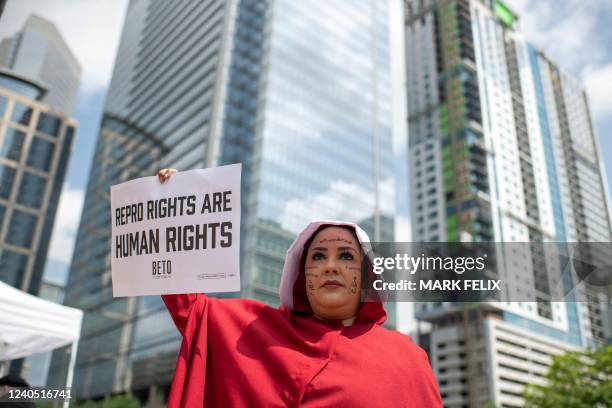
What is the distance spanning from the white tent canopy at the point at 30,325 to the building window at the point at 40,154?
87.8 m

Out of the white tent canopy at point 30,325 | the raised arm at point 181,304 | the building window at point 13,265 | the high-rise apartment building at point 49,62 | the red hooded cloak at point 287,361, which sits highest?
the high-rise apartment building at point 49,62

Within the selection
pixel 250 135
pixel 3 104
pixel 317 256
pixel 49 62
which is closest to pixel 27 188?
pixel 3 104

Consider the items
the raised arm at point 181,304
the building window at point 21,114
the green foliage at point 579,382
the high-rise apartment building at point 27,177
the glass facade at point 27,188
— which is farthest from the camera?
the glass facade at point 27,188

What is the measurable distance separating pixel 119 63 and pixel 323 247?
110m

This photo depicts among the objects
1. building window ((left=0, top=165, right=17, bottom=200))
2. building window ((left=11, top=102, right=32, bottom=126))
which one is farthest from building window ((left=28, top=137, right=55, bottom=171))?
building window ((left=11, top=102, right=32, bottom=126))

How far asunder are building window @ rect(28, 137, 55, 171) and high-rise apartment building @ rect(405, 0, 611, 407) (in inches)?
2566

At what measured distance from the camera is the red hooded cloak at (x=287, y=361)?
254 cm

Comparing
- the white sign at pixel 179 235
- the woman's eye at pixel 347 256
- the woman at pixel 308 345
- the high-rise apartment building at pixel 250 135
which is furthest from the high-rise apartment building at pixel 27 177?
the woman's eye at pixel 347 256

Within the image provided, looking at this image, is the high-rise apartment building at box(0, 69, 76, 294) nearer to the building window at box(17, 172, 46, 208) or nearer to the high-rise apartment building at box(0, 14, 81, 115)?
the building window at box(17, 172, 46, 208)

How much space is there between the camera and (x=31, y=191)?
8488cm

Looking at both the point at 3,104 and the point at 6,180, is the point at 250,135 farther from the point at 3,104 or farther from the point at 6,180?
the point at 6,180

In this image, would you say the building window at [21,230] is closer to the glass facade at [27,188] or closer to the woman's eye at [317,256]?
the glass facade at [27,188]

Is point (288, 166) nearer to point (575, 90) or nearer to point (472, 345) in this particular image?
point (472, 345)

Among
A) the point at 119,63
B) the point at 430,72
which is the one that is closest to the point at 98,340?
the point at 119,63
